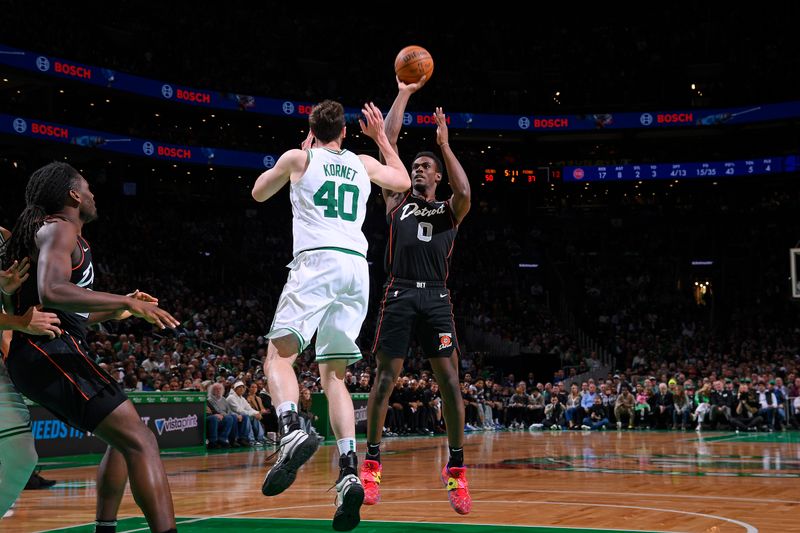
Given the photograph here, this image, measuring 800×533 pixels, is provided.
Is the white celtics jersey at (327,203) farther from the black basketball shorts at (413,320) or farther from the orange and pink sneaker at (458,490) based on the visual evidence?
the orange and pink sneaker at (458,490)

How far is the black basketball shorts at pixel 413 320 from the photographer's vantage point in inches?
283

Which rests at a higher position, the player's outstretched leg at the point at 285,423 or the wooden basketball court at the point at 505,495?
the player's outstretched leg at the point at 285,423

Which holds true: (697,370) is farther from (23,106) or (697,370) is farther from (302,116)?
(23,106)

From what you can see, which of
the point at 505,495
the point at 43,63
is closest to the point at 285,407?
the point at 505,495

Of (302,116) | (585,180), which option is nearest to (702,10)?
(585,180)

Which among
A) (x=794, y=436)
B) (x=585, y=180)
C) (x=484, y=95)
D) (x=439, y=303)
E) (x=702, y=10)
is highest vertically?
(x=702, y=10)

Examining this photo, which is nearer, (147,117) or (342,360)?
(342,360)

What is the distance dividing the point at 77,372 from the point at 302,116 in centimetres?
3533

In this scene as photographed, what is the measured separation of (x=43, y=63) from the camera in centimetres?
3022

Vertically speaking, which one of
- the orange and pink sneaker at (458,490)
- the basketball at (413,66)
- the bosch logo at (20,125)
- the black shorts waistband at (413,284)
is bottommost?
the orange and pink sneaker at (458,490)

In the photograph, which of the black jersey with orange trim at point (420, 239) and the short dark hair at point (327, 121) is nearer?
the short dark hair at point (327, 121)

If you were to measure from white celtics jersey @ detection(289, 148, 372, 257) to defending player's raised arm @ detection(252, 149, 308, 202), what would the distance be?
2.9 inches

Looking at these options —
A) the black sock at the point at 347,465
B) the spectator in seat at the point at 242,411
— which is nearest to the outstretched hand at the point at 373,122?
the black sock at the point at 347,465

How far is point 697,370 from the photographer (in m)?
30.1
